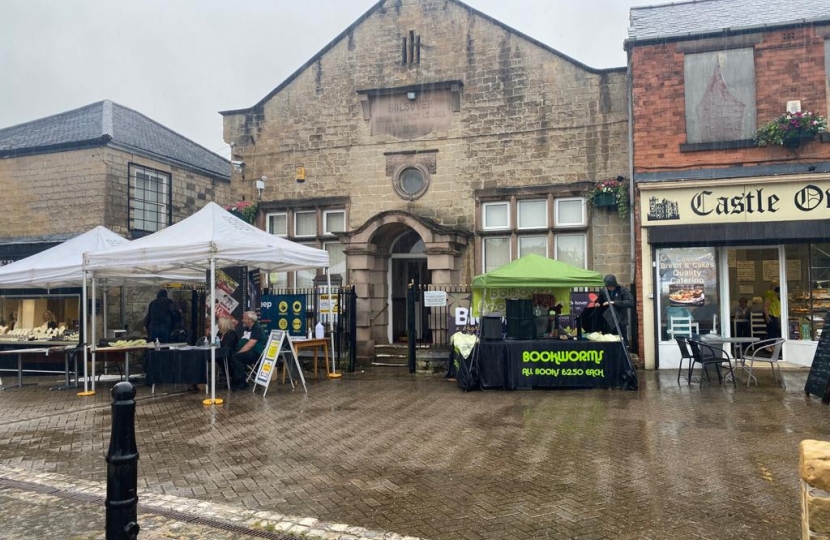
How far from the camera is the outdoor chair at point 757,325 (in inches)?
519

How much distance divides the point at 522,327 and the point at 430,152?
6.07 metres

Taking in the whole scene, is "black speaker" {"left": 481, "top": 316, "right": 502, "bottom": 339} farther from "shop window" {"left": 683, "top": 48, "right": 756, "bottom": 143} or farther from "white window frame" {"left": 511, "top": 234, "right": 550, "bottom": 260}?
"shop window" {"left": 683, "top": 48, "right": 756, "bottom": 143}

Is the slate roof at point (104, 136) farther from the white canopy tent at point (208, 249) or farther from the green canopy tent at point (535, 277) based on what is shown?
the green canopy tent at point (535, 277)

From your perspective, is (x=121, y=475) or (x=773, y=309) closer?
(x=121, y=475)

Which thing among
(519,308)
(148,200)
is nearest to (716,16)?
(519,308)

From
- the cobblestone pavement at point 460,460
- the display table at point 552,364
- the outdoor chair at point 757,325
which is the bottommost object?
the cobblestone pavement at point 460,460

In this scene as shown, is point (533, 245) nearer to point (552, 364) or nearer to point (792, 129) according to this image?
point (552, 364)

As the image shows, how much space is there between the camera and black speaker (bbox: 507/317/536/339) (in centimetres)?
1101

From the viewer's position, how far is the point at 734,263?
13.1 meters

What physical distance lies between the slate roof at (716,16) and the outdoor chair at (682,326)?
582 centimetres

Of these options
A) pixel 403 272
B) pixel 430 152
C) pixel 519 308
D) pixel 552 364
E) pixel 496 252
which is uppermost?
pixel 430 152

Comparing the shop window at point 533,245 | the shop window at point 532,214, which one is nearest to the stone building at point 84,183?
the shop window at point 533,245

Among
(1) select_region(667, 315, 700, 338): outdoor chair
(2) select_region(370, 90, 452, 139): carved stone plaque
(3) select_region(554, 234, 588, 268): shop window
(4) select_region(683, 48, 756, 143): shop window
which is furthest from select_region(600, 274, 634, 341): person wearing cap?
(2) select_region(370, 90, 452, 139): carved stone plaque

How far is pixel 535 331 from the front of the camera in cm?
1110
